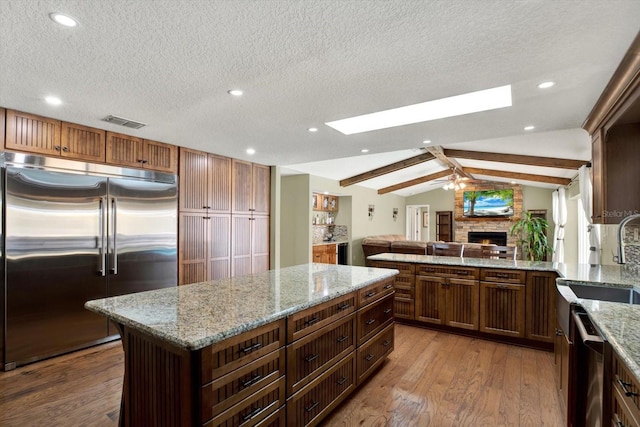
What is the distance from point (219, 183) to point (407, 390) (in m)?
3.47

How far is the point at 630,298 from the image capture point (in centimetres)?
230

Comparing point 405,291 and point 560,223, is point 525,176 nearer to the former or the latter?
point 560,223

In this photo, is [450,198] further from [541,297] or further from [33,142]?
[33,142]

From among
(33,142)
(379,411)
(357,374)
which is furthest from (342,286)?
(33,142)

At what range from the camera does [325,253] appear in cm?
782

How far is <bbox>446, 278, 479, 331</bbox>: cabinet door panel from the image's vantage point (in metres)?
3.58

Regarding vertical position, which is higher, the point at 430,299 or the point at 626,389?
the point at 626,389

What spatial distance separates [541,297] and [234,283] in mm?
2983

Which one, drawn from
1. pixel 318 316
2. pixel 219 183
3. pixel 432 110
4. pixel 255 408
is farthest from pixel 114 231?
pixel 432 110

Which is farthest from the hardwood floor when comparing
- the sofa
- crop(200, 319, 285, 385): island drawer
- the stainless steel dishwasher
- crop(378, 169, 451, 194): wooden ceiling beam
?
crop(378, 169, 451, 194): wooden ceiling beam

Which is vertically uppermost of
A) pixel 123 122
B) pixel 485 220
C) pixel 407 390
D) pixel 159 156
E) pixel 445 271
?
pixel 123 122

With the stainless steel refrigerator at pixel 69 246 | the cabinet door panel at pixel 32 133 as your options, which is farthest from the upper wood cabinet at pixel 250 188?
the cabinet door panel at pixel 32 133

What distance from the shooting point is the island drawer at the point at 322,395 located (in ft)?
5.85

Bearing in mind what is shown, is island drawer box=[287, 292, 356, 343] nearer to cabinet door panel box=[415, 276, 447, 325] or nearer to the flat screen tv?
cabinet door panel box=[415, 276, 447, 325]
